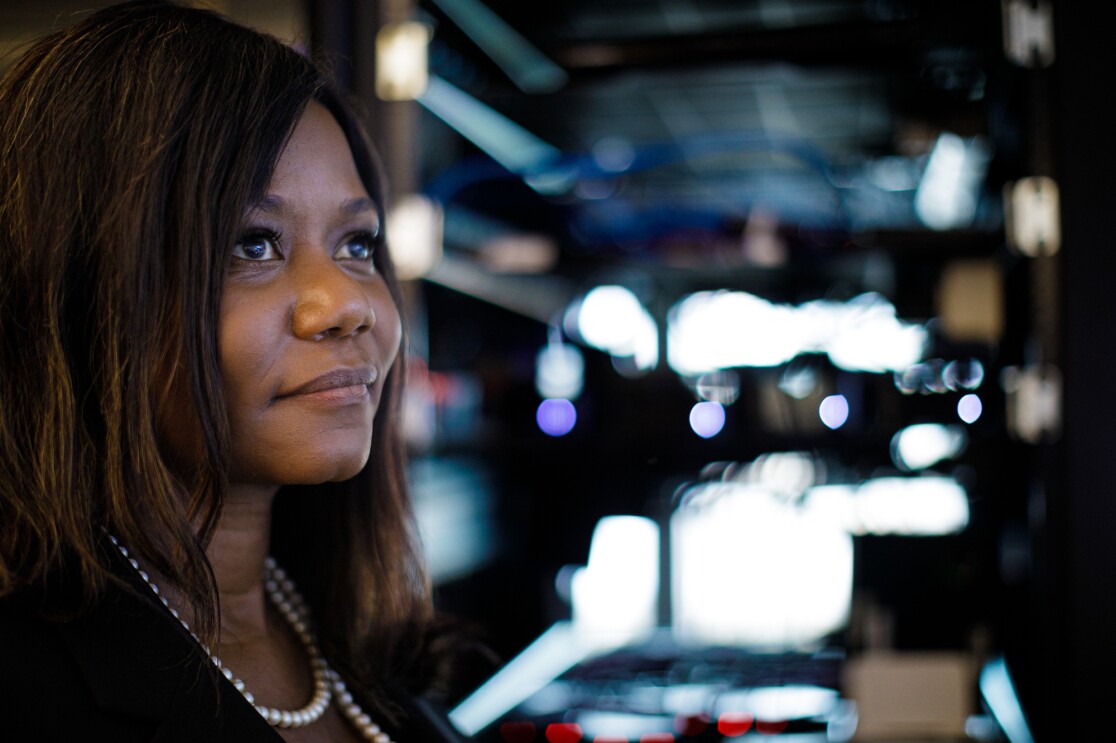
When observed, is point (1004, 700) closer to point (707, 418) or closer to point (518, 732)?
point (707, 418)

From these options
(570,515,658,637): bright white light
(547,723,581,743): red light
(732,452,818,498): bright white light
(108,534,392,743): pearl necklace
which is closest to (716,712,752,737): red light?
(547,723,581,743): red light

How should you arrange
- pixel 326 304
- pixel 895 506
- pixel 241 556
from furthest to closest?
pixel 895 506, pixel 241 556, pixel 326 304

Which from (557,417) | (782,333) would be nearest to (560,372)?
(557,417)

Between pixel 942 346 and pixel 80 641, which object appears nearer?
pixel 80 641

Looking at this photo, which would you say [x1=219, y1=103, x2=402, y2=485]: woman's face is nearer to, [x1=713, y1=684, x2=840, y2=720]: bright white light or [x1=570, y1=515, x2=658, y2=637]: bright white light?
[x1=713, y1=684, x2=840, y2=720]: bright white light

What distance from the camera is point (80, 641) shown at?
720 millimetres

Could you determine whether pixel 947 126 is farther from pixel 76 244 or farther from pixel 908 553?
pixel 76 244

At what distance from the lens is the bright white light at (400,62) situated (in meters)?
1.50

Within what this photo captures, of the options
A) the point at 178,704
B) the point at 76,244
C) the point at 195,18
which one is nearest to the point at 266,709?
the point at 178,704

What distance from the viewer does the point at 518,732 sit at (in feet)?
5.57

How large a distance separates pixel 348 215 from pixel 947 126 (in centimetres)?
137

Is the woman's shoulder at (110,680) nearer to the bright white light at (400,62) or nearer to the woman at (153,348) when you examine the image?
the woman at (153,348)

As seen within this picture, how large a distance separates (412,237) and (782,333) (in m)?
0.65

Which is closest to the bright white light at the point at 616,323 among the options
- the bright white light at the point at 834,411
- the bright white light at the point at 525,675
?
the bright white light at the point at 834,411
